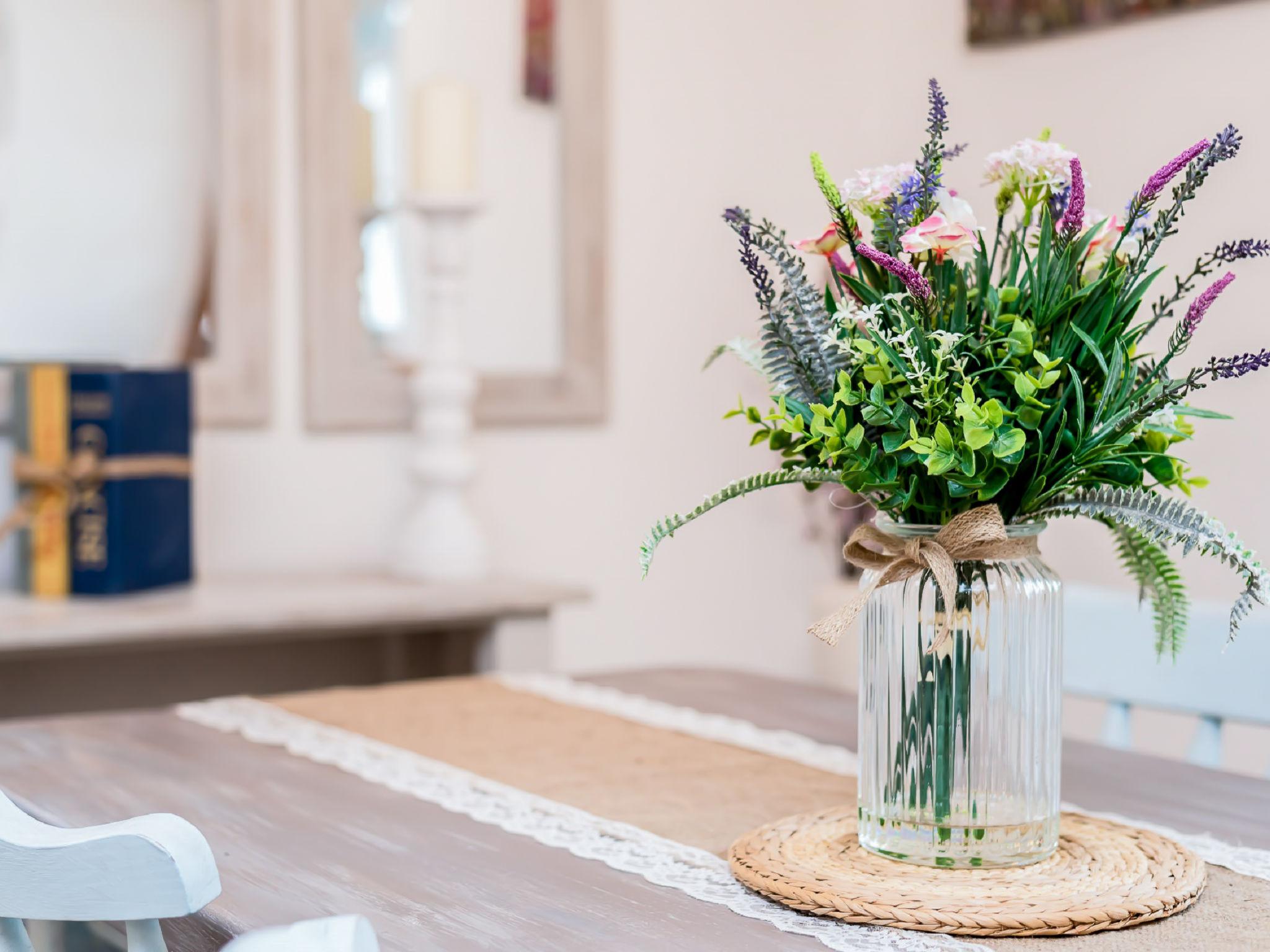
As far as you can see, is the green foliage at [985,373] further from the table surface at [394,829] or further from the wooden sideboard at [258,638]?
the wooden sideboard at [258,638]

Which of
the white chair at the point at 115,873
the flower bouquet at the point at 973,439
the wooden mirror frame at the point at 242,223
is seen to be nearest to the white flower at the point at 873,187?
the flower bouquet at the point at 973,439

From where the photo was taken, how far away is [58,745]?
126 cm

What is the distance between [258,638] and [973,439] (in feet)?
4.53

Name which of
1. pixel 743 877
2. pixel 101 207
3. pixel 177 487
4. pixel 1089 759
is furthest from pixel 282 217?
pixel 743 877

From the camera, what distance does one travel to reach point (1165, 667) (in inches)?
55.2

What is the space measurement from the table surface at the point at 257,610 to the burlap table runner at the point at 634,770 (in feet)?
1.39

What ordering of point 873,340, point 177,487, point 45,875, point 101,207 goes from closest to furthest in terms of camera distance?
point 45,875
point 873,340
point 177,487
point 101,207

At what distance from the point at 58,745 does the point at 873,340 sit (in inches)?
31.8

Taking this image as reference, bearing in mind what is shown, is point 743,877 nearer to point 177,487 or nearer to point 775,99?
point 177,487

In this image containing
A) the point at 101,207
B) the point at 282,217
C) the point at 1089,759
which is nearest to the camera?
the point at 1089,759

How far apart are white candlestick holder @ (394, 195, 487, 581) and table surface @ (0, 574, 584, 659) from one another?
5cm

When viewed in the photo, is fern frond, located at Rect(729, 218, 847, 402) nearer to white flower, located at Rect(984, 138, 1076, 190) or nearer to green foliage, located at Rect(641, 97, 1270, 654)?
green foliage, located at Rect(641, 97, 1270, 654)

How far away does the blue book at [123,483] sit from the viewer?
196 centimetres

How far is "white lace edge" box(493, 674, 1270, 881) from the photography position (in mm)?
938
